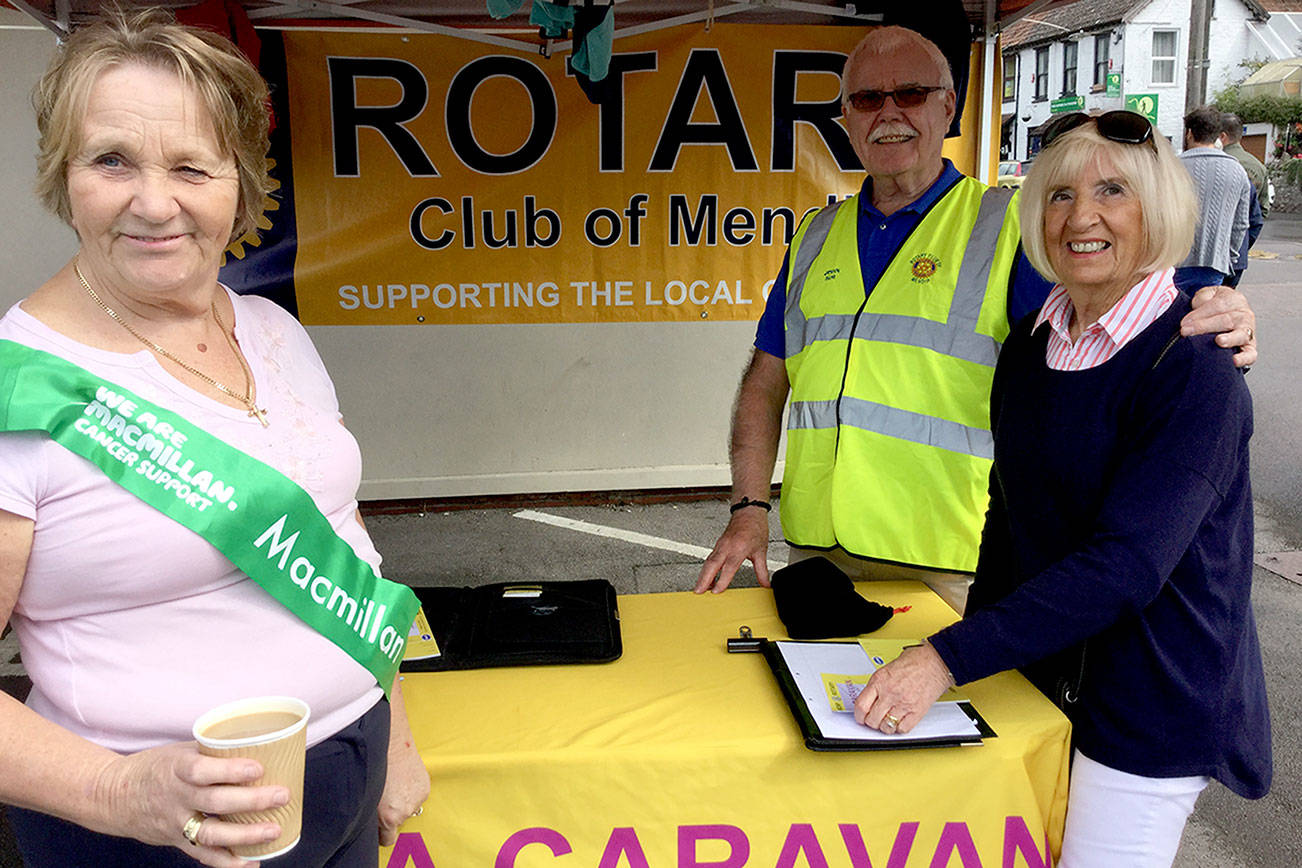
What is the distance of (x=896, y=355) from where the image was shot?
6.92 ft

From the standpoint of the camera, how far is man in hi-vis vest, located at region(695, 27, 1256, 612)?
81.2 inches

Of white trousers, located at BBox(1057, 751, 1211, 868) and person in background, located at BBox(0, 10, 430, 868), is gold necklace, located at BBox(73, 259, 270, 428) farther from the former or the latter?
white trousers, located at BBox(1057, 751, 1211, 868)

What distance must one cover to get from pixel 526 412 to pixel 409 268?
0.95 meters

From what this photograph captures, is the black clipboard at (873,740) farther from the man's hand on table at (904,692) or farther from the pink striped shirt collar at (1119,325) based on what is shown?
the pink striped shirt collar at (1119,325)

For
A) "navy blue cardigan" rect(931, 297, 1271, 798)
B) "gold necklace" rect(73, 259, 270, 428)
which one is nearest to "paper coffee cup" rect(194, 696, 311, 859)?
"gold necklace" rect(73, 259, 270, 428)

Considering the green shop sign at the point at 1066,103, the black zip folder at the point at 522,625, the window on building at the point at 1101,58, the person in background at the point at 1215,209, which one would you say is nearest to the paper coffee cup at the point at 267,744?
the black zip folder at the point at 522,625

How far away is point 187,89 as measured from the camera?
111 centimetres

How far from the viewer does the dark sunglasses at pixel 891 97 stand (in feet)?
7.24

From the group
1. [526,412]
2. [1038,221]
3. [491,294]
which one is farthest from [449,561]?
[1038,221]

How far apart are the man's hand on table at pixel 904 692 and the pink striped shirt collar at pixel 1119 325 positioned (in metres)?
0.51

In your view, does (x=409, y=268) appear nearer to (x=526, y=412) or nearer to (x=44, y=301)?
(x=526, y=412)

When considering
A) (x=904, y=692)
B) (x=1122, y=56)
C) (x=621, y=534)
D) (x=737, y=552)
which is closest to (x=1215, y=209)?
(x=621, y=534)

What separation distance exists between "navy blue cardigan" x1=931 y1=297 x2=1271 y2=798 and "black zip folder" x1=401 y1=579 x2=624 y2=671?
0.65m

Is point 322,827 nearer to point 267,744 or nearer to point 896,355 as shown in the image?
point 267,744
